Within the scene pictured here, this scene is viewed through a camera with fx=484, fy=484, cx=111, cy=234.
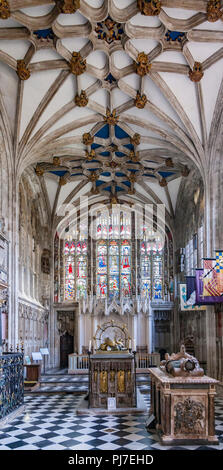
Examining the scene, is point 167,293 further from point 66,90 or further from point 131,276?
point 66,90

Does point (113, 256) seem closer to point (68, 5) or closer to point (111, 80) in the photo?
point (111, 80)

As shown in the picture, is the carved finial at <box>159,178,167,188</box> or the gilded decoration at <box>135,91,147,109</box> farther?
the carved finial at <box>159,178,167,188</box>

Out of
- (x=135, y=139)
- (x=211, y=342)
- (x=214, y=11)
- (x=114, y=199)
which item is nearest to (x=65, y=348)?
(x=114, y=199)

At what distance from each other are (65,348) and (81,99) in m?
15.9

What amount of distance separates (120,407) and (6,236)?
7.80 metres

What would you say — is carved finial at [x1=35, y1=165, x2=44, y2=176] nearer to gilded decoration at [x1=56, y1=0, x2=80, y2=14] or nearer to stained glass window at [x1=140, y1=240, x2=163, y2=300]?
stained glass window at [x1=140, y1=240, x2=163, y2=300]

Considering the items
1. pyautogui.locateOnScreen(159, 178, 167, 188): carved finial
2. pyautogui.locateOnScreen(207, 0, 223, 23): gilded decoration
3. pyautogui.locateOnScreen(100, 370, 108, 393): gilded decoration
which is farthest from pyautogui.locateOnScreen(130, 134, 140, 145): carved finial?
pyautogui.locateOnScreen(100, 370, 108, 393): gilded decoration

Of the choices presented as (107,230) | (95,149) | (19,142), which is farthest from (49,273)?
(19,142)

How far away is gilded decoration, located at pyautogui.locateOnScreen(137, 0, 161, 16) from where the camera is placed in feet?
41.9

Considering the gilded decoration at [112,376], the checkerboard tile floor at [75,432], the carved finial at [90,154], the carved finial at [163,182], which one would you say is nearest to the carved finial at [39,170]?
the carved finial at [90,154]

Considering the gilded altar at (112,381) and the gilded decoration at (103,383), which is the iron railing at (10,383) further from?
the gilded decoration at (103,383)

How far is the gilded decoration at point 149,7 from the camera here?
12.8 metres

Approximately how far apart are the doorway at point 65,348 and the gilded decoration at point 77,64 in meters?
17.1

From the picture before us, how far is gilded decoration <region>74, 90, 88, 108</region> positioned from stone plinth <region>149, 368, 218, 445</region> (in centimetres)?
1156
